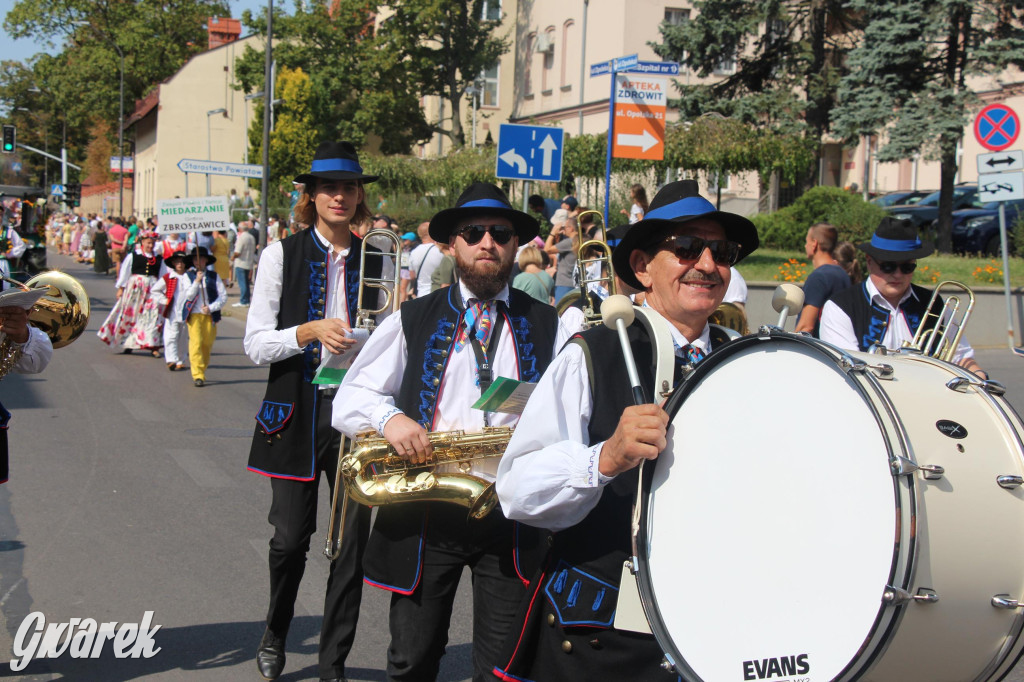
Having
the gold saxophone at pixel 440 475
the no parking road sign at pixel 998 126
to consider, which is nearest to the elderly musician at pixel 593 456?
the gold saxophone at pixel 440 475

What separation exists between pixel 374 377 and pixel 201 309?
10.3 meters

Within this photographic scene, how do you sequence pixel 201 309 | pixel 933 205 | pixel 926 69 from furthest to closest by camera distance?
pixel 933 205, pixel 926 69, pixel 201 309

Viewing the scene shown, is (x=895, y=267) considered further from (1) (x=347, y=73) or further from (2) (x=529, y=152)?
(1) (x=347, y=73)

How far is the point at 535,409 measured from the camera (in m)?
2.55

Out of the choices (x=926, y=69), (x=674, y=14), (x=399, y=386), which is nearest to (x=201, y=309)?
(x=399, y=386)

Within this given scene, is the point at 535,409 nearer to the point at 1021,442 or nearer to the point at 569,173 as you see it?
the point at 1021,442

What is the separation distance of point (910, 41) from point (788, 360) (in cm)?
2228

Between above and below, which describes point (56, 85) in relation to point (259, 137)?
above

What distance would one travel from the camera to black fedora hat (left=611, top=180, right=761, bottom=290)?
8.46ft

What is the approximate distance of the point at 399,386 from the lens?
11.6 ft

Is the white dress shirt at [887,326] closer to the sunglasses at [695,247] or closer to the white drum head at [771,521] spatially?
the sunglasses at [695,247]

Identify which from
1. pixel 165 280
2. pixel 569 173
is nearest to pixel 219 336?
pixel 165 280

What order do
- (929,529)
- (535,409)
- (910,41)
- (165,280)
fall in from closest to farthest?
(929,529)
(535,409)
(165,280)
(910,41)

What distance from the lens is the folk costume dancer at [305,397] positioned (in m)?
4.12
